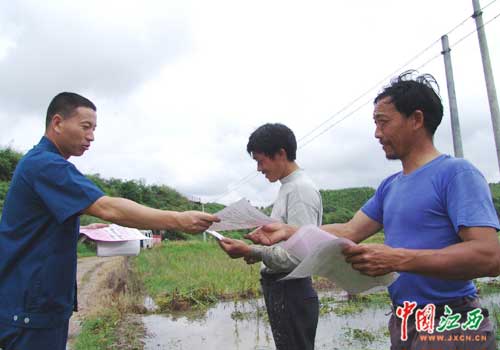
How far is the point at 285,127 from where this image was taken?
259 centimetres

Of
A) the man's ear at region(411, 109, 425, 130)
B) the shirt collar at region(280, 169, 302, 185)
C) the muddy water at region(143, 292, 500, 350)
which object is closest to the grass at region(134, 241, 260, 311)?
the muddy water at region(143, 292, 500, 350)

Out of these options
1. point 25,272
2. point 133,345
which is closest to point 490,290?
point 133,345

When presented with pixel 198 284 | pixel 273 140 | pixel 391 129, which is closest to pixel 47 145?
pixel 273 140

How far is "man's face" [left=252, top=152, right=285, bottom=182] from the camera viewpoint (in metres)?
2.56

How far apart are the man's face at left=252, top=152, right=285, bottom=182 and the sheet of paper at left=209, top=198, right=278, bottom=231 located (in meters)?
0.56

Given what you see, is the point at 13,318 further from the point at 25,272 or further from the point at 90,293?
the point at 90,293

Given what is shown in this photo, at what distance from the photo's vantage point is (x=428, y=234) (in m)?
1.57

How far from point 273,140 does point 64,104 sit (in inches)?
44.3

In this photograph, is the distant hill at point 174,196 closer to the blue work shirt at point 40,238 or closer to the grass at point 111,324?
the grass at point 111,324

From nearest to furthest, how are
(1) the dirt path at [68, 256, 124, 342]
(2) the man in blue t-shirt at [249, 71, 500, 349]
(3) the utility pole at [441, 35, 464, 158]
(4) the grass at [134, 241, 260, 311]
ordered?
1. (2) the man in blue t-shirt at [249, 71, 500, 349]
2. (1) the dirt path at [68, 256, 124, 342]
3. (3) the utility pole at [441, 35, 464, 158]
4. (4) the grass at [134, 241, 260, 311]

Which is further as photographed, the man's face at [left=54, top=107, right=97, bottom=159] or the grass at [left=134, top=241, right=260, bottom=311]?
the grass at [left=134, top=241, right=260, bottom=311]

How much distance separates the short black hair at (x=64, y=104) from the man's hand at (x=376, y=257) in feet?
4.86

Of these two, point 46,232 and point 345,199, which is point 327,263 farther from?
point 345,199

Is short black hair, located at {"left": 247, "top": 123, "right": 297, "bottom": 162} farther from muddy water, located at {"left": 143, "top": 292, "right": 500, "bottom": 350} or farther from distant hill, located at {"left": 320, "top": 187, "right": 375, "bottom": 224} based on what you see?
distant hill, located at {"left": 320, "top": 187, "right": 375, "bottom": 224}
